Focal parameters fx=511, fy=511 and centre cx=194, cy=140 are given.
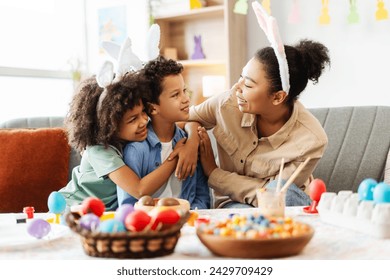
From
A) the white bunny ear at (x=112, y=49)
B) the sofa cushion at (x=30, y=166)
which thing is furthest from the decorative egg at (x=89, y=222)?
the sofa cushion at (x=30, y=166)

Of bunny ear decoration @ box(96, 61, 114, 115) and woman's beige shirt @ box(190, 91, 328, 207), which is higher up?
bunny ear decoration @ box(96, 61, 114, 115)

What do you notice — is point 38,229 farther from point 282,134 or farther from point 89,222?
point 282,134

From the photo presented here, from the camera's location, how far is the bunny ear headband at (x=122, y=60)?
1729 millimetres

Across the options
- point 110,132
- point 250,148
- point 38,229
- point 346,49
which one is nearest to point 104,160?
point 110,132

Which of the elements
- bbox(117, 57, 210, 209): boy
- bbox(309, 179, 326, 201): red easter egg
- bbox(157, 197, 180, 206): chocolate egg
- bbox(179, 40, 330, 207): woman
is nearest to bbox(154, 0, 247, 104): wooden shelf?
bbox(179, 40, 330, 207): woman

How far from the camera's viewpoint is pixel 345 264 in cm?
87

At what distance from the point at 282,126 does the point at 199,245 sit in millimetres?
1028

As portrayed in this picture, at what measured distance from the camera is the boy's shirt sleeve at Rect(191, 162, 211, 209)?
1.94 m

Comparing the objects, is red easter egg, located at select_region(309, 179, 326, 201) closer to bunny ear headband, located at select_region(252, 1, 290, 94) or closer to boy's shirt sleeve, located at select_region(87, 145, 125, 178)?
bunny ear headband, located at select_region(252, 1, 290, 94)

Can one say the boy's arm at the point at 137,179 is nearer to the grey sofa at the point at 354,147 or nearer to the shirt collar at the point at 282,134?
the shirt collar at the point at 282,134

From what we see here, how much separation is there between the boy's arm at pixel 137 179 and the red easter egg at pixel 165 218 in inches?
30.1

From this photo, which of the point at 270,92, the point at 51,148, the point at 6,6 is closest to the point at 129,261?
the point at 270,92

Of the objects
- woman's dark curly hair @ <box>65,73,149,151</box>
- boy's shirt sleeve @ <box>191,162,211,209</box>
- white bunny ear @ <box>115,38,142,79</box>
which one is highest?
white bunny ear @ <box>115,38,142,79</box>

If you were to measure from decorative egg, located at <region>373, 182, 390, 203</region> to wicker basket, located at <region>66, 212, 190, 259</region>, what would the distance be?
457 mm
